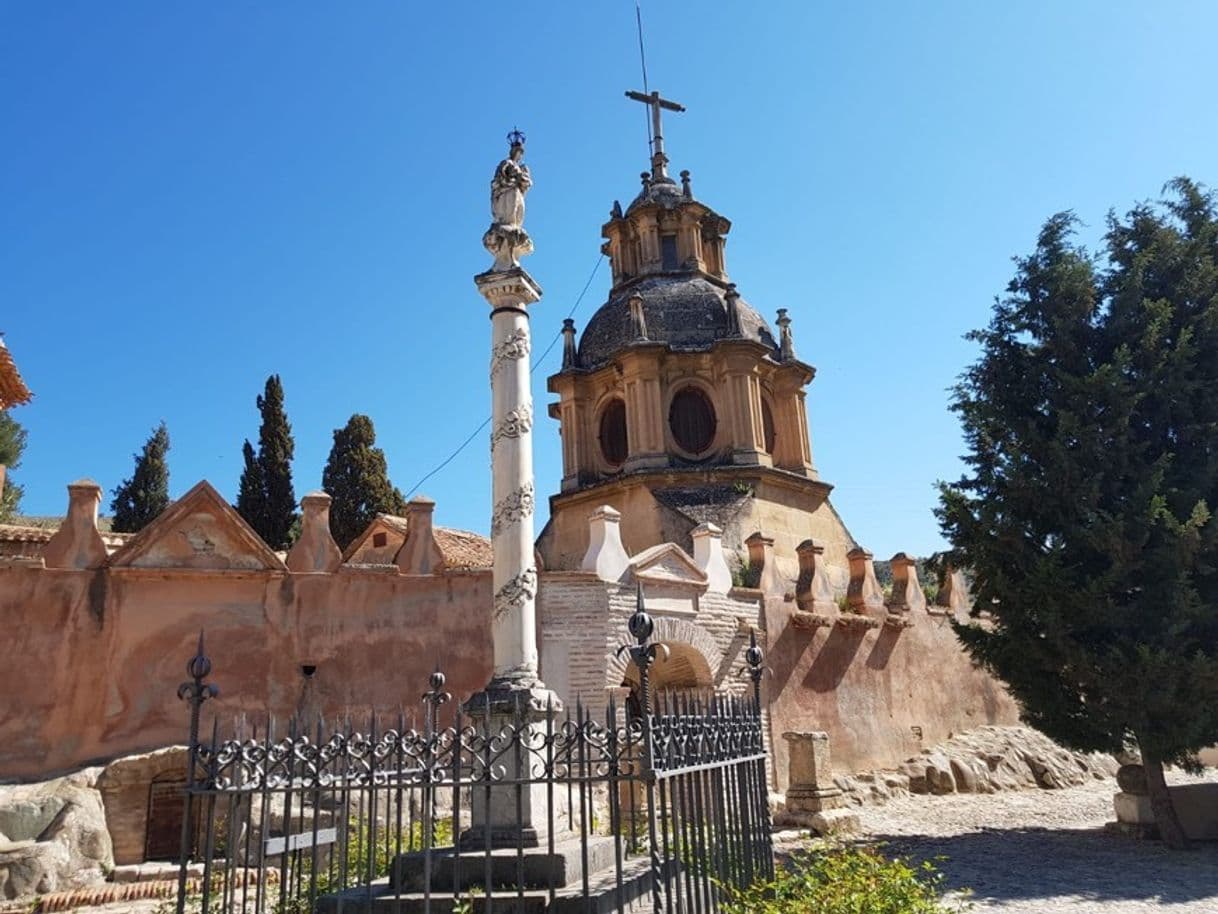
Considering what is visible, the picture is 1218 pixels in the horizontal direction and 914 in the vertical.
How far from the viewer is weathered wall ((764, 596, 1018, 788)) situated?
53.5 feet

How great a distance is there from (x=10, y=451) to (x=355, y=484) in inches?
558

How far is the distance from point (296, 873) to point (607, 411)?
1653 centimetres

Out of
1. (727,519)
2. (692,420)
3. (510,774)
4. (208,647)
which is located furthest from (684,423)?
(510,774)

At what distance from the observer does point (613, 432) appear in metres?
22.9

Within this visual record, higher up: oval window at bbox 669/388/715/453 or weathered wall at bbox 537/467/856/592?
oval window at bbox 669/388/715/453

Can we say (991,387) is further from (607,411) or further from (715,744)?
(607,411)

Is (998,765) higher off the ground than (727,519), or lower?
lower

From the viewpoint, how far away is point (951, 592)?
2172 cm

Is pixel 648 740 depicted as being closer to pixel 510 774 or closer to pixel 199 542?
pixel 510 774

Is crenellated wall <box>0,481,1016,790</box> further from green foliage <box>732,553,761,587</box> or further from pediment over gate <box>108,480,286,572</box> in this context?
green foliage <box>732,553,761,587</box>

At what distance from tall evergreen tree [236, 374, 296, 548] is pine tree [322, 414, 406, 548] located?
125cm

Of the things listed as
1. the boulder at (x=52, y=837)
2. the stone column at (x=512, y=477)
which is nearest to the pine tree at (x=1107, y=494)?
the stone column at (x=512, y=477)

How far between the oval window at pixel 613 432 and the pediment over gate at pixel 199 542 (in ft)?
35.2

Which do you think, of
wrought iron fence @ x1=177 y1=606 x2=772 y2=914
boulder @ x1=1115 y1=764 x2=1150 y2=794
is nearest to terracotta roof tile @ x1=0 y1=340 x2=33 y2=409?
wrought iron fence @ x1=177 y1=606 x2=772 y2=914
